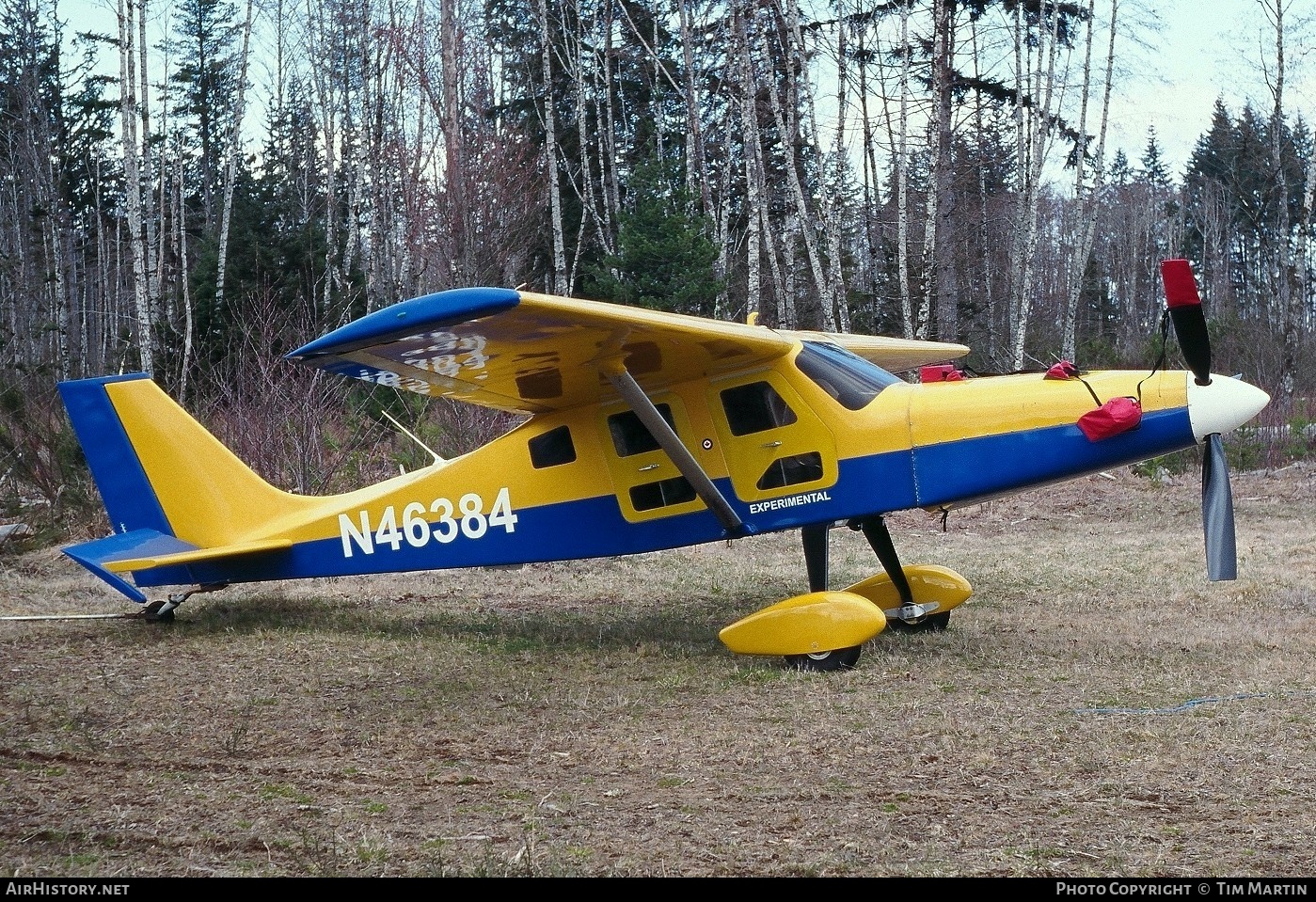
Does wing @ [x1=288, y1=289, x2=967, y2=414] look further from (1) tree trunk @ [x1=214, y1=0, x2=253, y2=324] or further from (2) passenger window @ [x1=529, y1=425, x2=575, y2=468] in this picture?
(1) tree trunk @ [x1=214, y1=0, x2=253, y2=324]

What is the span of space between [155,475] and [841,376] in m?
5.67

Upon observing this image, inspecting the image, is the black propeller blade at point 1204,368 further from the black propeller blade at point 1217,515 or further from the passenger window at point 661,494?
the passenger window at point 661,494

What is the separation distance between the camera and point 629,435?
8.69m

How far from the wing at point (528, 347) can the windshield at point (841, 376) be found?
17 centimetres

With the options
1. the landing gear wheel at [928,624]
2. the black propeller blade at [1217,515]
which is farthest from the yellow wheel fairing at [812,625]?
the black propeller blade at [1217,515]

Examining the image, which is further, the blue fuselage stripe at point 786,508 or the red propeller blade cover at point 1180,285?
the blue fuselage stripe at point 786,508

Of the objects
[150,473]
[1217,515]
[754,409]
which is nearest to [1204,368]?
[1217,515]

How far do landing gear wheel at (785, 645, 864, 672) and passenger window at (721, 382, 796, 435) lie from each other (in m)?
1.69

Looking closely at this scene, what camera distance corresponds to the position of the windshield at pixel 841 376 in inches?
318

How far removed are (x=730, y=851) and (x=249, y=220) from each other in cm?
2941

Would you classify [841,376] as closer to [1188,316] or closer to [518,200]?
[1188,316]

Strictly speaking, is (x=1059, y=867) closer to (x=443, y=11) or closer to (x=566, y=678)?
(x=566, y=678)

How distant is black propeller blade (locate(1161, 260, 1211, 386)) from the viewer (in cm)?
704

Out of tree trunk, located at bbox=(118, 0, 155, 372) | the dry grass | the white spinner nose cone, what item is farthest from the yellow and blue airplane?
tree trunk, located at bbox=(118, 0, 155, 372)
